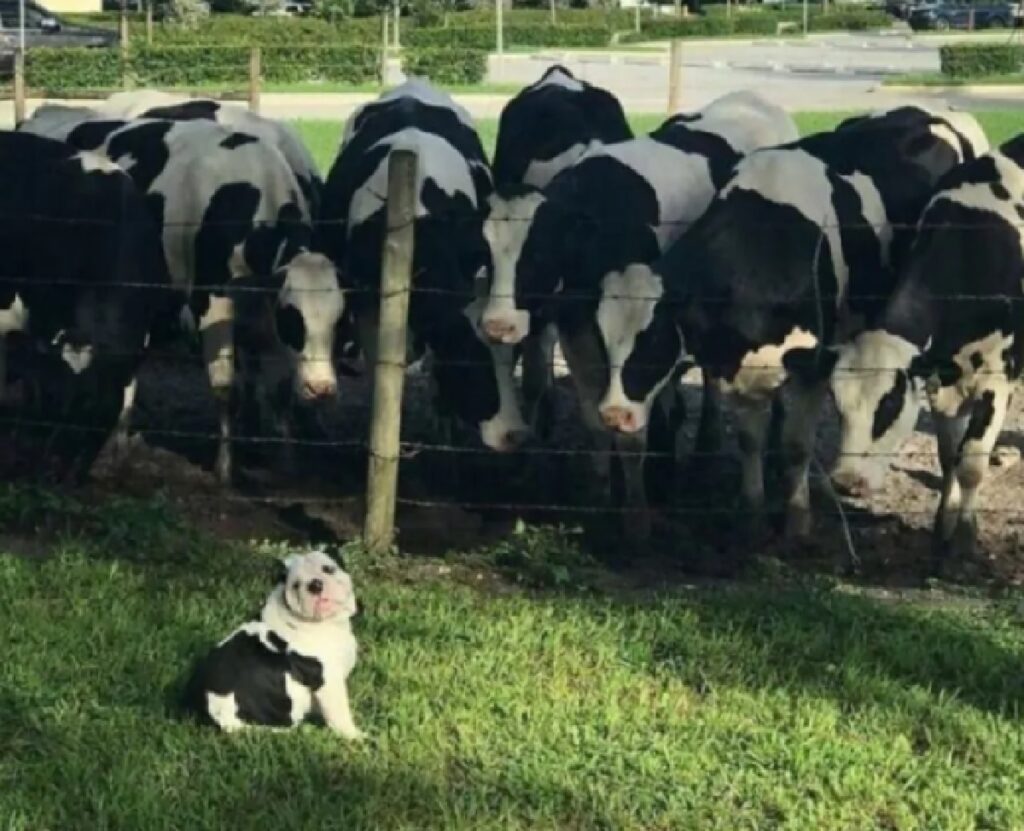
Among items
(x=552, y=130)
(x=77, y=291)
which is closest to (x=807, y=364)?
(x=77, y=291)

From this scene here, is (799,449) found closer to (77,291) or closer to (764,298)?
(764,298)

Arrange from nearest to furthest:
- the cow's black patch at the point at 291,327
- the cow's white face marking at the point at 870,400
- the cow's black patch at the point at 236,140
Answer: the cow's white face marking at the point at 870,400 → the cow's black patch at the point at 291,327 → the cow's black patch at the point at 236,140

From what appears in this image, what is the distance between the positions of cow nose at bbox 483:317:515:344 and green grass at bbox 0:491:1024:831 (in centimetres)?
202

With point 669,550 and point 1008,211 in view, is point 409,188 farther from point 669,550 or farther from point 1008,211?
point 1008,211

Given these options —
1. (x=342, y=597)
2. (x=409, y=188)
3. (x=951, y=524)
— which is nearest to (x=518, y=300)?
(x=409, y=188)

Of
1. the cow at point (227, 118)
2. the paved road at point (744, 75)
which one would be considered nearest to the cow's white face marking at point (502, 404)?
the cow at point (227, 118)

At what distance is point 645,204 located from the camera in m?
9.88

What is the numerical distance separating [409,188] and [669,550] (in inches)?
81.4

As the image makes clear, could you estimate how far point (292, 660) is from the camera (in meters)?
5.24

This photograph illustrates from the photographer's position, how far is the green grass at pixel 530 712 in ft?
16.1

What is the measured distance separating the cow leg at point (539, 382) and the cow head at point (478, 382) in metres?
0.81

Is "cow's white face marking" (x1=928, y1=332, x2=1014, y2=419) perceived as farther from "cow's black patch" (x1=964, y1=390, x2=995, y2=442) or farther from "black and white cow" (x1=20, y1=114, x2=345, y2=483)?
"black and white cow" (x1=20, y1=114, x2=345, y2=483)

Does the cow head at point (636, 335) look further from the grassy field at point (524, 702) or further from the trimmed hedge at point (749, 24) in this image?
the trimmed hedge at point (749, 24)

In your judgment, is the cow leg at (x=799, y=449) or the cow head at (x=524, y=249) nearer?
the cow leg at (x=799, y=449)
